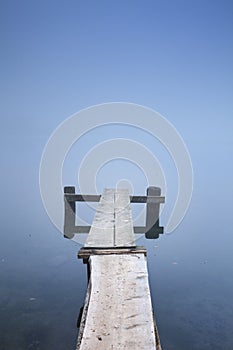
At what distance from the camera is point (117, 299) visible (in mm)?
1821

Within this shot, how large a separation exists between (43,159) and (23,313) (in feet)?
28.9

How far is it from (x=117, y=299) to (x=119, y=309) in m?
0.11

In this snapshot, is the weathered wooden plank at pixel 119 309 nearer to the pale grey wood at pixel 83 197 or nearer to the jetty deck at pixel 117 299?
the jetty deck at pixel 117 299

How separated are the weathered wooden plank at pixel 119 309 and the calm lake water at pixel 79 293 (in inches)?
361

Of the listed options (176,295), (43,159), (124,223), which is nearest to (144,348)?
(124,223)

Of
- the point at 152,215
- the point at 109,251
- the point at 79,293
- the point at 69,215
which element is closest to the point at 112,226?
the point at 109,251

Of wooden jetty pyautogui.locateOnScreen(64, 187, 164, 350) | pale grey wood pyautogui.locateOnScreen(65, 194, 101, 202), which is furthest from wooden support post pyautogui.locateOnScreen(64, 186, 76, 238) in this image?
wooden jetty pyautogui.locateOnScreen(64, 187, 164, 350)

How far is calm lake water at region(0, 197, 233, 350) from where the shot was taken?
410 inches

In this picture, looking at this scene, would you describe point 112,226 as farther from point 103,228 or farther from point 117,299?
point 117,299

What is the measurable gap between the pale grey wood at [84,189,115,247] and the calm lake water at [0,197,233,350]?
286 inches

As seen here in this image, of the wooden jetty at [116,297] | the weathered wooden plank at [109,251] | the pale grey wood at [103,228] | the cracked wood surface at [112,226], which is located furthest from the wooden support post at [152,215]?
the weathered wooden plank at [109,251]

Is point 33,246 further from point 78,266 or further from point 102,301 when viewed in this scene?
point 102,301

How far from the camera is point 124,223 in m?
3.90

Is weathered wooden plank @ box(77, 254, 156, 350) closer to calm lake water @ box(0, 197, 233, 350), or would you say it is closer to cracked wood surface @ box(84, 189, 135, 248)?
cracked wood surface @ box(84, 189, 135, 248)
